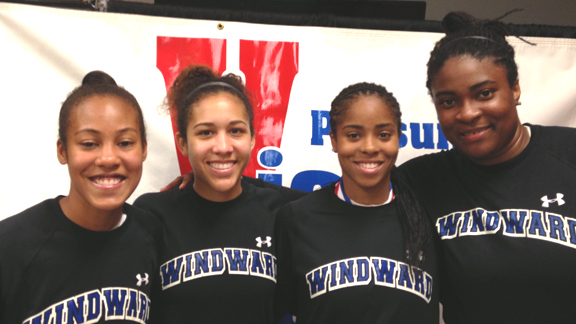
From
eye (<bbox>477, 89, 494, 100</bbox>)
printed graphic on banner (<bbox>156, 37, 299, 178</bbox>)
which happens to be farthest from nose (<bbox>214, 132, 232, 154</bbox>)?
eye (<bbox>477, 89, 494, 100</bbox>)

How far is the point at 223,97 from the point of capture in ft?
5.09

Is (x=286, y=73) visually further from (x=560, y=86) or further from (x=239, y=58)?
(x=560, y=86)

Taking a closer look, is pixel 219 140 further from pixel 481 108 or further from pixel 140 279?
pixel 481 108

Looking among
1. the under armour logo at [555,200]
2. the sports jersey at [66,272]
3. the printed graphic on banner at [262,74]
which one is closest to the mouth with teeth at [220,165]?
the sports jersey at [66,272]

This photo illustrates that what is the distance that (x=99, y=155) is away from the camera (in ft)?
4.10

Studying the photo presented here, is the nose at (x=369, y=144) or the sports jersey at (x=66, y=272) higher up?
the nose at (x=369, y=144)

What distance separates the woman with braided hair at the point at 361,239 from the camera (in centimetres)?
138

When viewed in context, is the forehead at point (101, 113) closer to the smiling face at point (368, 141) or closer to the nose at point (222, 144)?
the nose at point (222, 144)

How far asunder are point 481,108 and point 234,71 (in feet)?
3.94

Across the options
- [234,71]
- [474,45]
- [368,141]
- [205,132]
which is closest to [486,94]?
[474,45]

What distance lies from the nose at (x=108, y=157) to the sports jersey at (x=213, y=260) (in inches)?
14.4

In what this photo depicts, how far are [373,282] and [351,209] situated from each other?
0.27 m

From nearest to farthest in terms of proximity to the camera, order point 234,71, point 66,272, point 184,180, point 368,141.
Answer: point 66,272, point 368,141, point 184,180, point 234,71

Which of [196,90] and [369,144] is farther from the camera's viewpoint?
[196,90]
